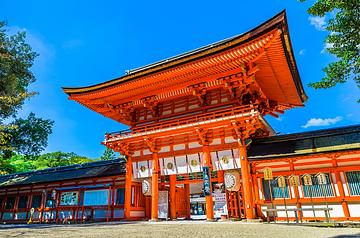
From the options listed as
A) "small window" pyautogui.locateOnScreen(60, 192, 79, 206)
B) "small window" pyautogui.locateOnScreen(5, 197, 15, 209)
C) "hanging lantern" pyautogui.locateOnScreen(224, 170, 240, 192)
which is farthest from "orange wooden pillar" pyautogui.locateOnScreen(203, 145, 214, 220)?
"small window" pyautogui.locateOnScreen(5, 197, 15, 209)

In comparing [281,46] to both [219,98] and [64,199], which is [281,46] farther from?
[64,199]

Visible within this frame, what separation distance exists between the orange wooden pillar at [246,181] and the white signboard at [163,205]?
5295 mm

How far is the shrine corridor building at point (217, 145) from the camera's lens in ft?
38.4

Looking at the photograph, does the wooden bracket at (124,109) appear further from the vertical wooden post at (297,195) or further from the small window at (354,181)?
the small window at (354,181)

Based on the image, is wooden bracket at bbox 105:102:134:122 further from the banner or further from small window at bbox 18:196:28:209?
small window at bbox 18:196:28:209

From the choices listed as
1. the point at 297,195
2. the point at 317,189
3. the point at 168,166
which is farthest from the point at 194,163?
the point at 317,189

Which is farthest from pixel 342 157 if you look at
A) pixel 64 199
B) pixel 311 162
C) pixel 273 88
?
pixel 64 199

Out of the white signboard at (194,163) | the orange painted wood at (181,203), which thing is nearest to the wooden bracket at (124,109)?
the white signboard at (194,163)

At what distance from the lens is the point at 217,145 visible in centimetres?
1397

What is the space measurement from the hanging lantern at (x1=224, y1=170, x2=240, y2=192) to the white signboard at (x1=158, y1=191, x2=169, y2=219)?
421 centimetres

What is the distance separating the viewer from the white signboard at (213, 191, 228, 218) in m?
13.6

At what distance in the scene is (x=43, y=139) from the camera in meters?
23.2

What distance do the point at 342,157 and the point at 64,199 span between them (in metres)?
19.3

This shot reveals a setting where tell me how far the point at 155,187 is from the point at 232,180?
15.2 feet
